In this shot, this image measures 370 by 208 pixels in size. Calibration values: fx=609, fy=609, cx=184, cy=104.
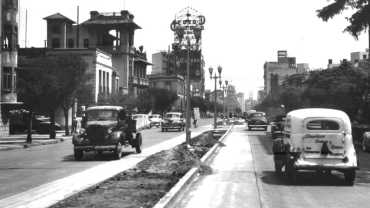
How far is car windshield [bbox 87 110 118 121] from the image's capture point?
26.7m

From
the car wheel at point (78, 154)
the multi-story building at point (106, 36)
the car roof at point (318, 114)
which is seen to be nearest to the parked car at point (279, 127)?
the car roof at point (318, 114)

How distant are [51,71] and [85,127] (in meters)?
20.9

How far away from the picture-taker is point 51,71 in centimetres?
4597

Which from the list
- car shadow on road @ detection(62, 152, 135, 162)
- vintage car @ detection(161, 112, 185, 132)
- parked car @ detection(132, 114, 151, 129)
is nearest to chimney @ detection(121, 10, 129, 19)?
parked car @ detection(132, 114, 151, 129)

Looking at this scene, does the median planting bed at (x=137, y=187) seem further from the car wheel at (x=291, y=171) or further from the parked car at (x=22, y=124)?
the parked car at (x=22, y=124)

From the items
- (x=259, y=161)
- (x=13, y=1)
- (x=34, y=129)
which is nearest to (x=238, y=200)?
(x=259, y=161)

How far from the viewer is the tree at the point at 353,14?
2595cm

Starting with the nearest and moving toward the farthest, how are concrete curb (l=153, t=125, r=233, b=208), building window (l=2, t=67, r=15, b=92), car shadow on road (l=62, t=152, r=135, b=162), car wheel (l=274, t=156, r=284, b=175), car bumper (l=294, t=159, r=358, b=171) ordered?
concrete curb (l=153, t=125, r=233, b=208) → car bumper (l=294, t=159, r=358, b=171) → car wheel (l=274, t=156, r=284, b=175) → car shadow on road (l=62, t=152, r=135, b=162) → building window (l=2, t=67, r=15, b=92)

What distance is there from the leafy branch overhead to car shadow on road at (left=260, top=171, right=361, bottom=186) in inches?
371

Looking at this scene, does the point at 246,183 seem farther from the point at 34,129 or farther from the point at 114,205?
the point at 34,129

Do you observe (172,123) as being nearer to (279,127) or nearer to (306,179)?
(279,127)

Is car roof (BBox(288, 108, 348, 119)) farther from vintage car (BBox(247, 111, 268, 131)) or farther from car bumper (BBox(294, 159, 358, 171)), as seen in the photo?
vintage car (BBox(247, 111, 268, 131))

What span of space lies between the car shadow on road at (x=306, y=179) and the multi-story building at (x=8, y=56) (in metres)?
34.8

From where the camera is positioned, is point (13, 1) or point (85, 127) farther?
point (13, 1)
